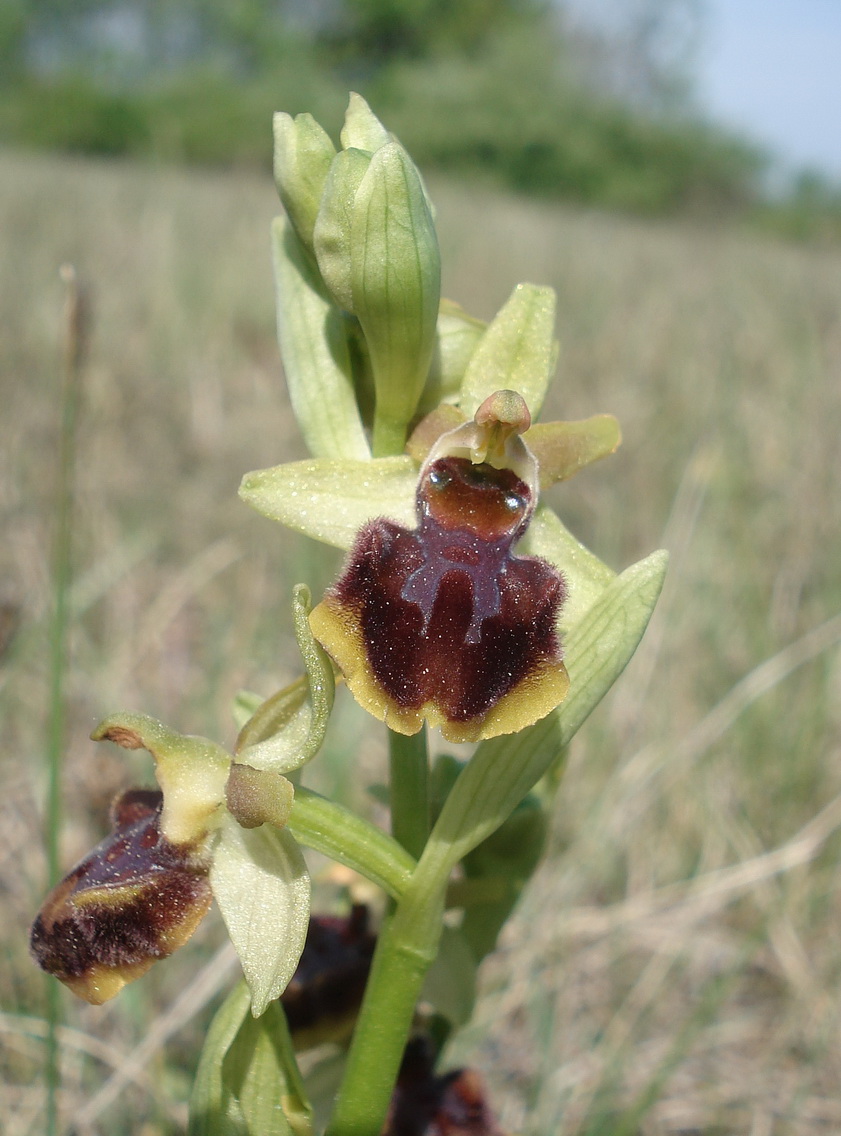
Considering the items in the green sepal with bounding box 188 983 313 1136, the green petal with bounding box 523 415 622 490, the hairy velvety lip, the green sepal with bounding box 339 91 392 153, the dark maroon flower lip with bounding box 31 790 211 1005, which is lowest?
the green sepal with bounding box 188 983 313 1136

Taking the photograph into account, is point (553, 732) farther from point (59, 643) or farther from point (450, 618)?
point (59, 643)

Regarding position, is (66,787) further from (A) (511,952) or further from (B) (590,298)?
(B) (590,298)

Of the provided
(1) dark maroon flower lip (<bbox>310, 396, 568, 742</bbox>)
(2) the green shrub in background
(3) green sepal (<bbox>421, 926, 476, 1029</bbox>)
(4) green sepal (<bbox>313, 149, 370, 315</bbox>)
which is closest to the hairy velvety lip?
(1) dark maroon flower lip (<bbox>310, 396, 568, 742</bbox>)

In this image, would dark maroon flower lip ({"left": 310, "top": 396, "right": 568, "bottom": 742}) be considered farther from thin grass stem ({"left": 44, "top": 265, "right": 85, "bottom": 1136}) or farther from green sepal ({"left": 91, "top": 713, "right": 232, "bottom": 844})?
thin grass stem ({"left": 44, "top": 265, "right": 85, "bottom": 1136})

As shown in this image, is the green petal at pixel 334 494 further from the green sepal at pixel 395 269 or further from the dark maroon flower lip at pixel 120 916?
the dark maroon flower lip at pixel 120 916

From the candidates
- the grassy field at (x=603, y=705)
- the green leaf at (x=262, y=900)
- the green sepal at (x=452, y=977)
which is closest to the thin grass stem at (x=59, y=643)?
the grassy field at (x=603, y=705)

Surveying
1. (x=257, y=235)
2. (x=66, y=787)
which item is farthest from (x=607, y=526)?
(x=257, y=235)

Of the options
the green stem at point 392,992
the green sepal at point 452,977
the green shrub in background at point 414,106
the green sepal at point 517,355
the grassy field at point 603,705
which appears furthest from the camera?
the green shrub in background at point 414,106

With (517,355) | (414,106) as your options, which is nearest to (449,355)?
(517,355)
